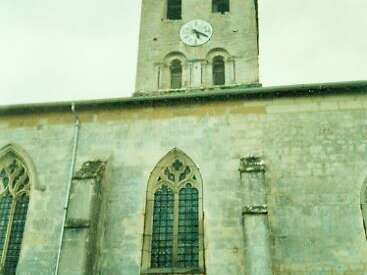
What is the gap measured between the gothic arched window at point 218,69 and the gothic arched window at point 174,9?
3.95 m

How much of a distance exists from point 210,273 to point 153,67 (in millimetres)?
14985

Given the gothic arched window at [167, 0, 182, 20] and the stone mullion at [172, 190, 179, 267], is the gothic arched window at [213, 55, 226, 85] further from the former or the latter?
the stone mullion at [172, 190, 179, 267]

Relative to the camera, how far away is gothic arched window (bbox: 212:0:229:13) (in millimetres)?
28531

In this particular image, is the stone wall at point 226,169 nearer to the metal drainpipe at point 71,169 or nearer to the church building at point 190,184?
the church building at point 190,184

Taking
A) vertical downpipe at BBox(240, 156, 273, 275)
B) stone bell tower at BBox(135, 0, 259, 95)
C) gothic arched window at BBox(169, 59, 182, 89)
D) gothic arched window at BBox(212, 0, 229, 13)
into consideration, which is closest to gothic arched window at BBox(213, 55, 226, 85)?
stone bell tower at BBox(135, 0, 259, 95)

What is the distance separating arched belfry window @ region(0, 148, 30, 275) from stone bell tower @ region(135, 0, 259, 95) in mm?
9967

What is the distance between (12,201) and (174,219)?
5.87 metres

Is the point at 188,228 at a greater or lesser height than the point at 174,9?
lesser

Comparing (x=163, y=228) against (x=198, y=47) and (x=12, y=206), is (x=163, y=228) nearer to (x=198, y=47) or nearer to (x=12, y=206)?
(x=12, y=206)

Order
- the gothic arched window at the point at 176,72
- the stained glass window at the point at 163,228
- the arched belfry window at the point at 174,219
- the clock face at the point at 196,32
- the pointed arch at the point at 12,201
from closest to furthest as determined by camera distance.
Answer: the arched belfry window at the point at 174,219 → the stained glass window at the point at 163,228 → the pointed arch at the point at 12,201 → the gothic arched window at the point at 176,72 → the clock face at the point at 196,32

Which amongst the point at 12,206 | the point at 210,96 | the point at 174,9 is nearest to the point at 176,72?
the point at 174,9

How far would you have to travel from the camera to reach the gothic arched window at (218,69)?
87.1ft

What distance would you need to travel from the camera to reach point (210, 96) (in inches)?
667

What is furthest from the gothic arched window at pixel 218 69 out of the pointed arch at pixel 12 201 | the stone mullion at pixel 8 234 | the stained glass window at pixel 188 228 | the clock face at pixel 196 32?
the stone mullion at pixel 8 234
